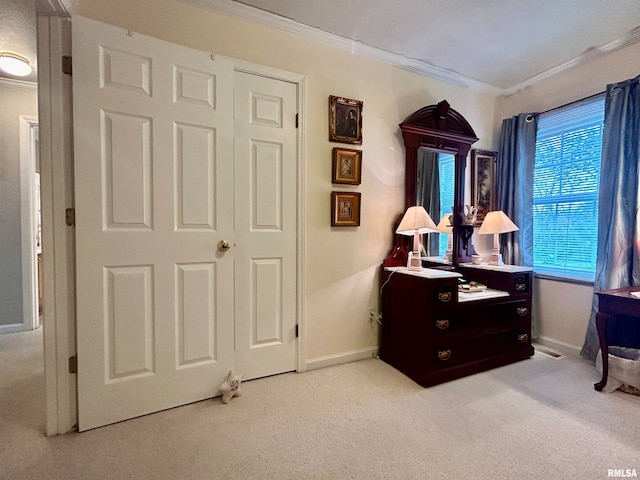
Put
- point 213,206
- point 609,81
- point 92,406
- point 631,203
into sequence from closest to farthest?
point 92,406, point 213,206, point 631,203, point 609,81

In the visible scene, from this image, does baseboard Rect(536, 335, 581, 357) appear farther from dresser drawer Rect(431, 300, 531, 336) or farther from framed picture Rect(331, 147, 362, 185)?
framed picture Rect(331, 147, 362, 185)

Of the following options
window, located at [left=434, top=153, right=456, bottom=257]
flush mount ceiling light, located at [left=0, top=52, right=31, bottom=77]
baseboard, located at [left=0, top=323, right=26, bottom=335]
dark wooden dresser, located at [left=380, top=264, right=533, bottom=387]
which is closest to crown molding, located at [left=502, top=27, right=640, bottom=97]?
window, located at [left=434, top=153, right=456, bottom=257]

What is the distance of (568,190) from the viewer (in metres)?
2.63

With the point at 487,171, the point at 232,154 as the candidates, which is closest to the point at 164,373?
the point at 232,154

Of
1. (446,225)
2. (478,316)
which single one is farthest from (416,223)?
(478,316)

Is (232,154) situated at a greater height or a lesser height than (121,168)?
greater

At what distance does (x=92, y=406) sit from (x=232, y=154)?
161cm

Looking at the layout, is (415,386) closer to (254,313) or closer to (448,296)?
(448,296)

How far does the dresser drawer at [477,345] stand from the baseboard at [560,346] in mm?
463

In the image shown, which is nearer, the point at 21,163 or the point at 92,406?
the point at 92,406

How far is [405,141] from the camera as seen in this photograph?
2498 mm

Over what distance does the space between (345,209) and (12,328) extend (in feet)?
11.5

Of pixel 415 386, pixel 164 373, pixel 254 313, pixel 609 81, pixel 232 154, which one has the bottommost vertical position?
pixel 415 386

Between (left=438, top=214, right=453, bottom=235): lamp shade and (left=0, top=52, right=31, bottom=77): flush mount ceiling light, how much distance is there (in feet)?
12.4
